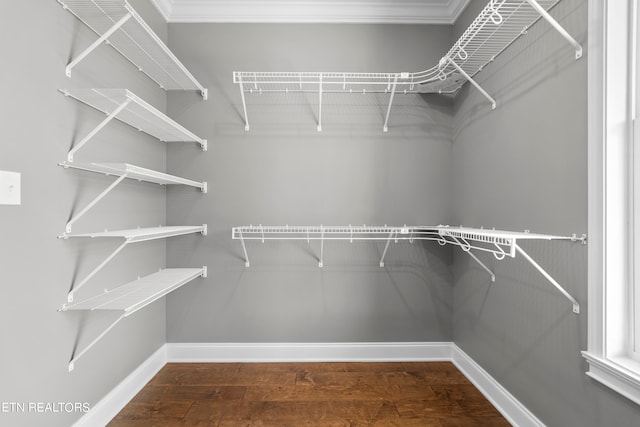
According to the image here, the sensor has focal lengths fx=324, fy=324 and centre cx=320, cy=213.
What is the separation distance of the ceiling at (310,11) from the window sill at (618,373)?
2.12 metres

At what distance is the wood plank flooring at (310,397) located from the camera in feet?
5.34

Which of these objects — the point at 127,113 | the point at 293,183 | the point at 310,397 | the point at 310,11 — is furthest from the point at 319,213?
the point at 310,11

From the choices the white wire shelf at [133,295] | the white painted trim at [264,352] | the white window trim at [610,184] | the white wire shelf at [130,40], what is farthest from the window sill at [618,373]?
the white wire shelf at [130,40]

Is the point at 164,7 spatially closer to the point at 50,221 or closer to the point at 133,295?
the point at 50,221

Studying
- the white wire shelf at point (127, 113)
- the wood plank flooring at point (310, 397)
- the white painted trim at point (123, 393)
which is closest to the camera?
the white wire shelf at point (127, 113)

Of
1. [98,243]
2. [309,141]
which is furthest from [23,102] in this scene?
[309,141]

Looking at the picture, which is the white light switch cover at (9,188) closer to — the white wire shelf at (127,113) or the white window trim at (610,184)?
the white wire shelf at (127,113)

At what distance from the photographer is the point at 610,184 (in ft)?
3.64

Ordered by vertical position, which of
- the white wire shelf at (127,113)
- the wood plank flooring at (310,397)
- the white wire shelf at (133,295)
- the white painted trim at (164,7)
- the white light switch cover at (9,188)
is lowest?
the wood plank flooring at (310,397)

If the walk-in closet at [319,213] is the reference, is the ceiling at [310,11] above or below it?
above

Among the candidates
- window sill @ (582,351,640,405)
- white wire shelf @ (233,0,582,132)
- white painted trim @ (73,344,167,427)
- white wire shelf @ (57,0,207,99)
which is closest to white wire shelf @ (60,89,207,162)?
white wire shelf @ (57,0,207,99)

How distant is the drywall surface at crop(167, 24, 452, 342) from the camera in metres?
2.23

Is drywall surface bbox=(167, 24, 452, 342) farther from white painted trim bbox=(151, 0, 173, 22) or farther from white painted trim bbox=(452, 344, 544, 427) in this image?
white painted trim bbox=(452, 344, 544, 427)

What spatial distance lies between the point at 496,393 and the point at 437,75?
1.93 m
